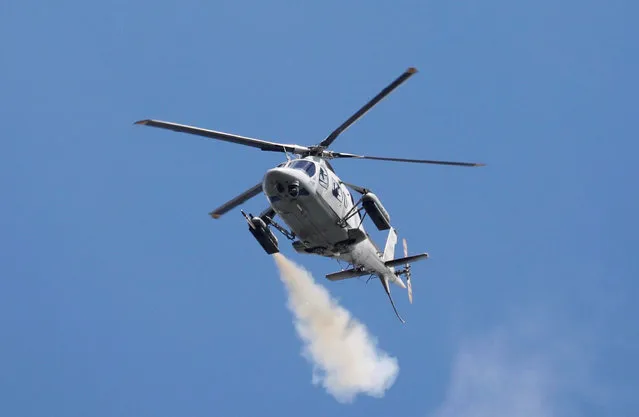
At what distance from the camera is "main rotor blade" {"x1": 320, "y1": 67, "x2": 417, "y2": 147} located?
3553 centimetres

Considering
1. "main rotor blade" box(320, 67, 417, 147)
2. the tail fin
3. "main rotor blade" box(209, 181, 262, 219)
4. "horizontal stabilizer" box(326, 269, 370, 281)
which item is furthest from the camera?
the tail fin

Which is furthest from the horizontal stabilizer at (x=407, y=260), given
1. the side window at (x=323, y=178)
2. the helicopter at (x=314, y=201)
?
the side window at (x=323, y=178)

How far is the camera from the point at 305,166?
122 ft

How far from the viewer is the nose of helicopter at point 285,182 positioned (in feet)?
119

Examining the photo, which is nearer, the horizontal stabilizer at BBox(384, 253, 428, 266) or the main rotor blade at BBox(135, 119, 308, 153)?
Result: the main rotor blade at BBox(135, 119, 308, 153)

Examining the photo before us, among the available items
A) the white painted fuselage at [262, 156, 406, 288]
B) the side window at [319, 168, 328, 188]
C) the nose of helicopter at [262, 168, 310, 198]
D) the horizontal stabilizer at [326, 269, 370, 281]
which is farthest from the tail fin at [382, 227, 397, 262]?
the nose of helicopter at [262, 168, 310, 198]

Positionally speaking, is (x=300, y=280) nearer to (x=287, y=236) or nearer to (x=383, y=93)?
(x=287, y=236)

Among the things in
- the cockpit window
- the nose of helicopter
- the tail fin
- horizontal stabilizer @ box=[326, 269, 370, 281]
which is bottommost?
the nose of helicopter

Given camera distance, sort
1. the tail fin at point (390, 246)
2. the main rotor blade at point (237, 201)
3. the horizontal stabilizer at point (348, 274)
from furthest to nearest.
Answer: the tail fin at point (390, 246)
the horizontal stabilizer at point (348, 274)
the main rotor blade at point (237, 201)

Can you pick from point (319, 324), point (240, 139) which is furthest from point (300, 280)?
point (240, 139)

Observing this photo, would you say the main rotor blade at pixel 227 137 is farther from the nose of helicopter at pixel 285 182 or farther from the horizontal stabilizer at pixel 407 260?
the horizontal stabilizer at pixel 407 260

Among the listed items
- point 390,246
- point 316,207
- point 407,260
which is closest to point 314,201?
point 316,207

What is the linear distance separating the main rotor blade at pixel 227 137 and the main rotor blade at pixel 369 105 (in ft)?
3.62

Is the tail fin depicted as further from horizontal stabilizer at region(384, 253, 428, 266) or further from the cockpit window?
the cockpit window
